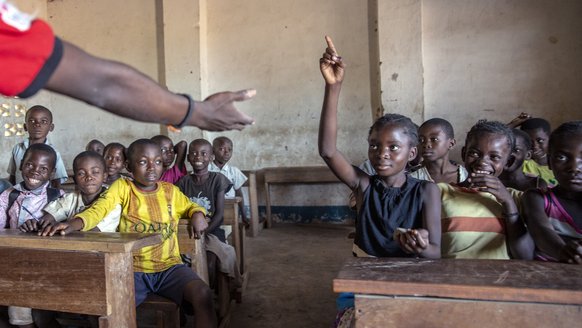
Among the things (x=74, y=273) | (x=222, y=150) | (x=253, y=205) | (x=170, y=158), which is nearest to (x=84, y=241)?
(x=74, y=273)

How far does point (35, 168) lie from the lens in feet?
8.06

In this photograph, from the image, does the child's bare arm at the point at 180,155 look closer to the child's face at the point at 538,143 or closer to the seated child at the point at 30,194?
the seated child at the point at 30,194

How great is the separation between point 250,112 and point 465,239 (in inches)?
188

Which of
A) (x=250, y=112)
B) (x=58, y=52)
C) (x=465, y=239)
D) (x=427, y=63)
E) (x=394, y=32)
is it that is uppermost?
(x=394, y=32)

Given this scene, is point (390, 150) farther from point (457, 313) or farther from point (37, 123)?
point (37, 123)

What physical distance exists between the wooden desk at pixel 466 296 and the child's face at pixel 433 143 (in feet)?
4.56

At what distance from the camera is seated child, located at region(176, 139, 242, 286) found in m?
2.71

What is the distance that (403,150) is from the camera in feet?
5.33

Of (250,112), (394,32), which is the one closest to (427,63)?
(394,32)

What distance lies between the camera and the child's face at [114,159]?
10.3ft

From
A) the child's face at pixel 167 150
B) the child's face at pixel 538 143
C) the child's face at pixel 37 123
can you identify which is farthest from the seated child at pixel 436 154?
the child's face at pixel 37 123

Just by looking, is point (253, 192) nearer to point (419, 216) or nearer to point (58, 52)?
point (419, 216)

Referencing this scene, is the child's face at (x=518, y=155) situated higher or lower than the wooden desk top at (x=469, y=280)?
higher

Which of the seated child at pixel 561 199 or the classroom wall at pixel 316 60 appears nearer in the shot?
the seated child at pixel 561 199
